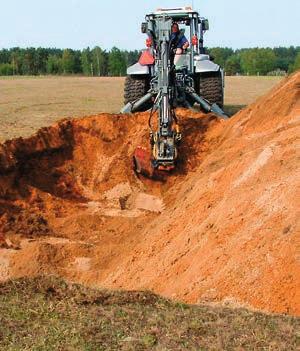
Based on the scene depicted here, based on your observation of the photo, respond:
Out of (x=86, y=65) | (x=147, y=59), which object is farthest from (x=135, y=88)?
(x=86, y=65)

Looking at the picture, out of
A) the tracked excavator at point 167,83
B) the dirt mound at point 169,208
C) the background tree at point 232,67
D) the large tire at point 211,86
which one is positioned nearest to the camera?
the dirt mound at point 169,208

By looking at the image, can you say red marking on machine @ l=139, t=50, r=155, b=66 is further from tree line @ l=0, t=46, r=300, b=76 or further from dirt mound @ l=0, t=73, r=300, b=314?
tree line @ l=0, t=46, r=300, b=76

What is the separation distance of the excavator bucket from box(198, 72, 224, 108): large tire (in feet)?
14.5

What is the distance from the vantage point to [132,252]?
819 centimetres

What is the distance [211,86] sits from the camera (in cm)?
1545

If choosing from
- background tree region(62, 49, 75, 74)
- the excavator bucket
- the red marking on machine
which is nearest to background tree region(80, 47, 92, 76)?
background tree region(62, 49, 75, 74)

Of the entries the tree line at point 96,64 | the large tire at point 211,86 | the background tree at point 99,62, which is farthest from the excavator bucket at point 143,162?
the background tree at point 99,62

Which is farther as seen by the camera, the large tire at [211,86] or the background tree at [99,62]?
the background tree at [99,62]

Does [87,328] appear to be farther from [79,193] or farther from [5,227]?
[79,193]

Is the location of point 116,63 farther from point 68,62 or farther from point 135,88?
point 135,88

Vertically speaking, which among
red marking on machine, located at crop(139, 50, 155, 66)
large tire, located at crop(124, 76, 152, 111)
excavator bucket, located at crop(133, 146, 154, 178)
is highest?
red marking on machine, located at crop(139, 50, 155, 66)

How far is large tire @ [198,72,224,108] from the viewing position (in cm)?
1545

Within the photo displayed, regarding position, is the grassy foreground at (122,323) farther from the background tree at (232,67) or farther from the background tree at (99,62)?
the background tree at (99,62)

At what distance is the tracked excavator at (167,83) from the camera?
1085cm
